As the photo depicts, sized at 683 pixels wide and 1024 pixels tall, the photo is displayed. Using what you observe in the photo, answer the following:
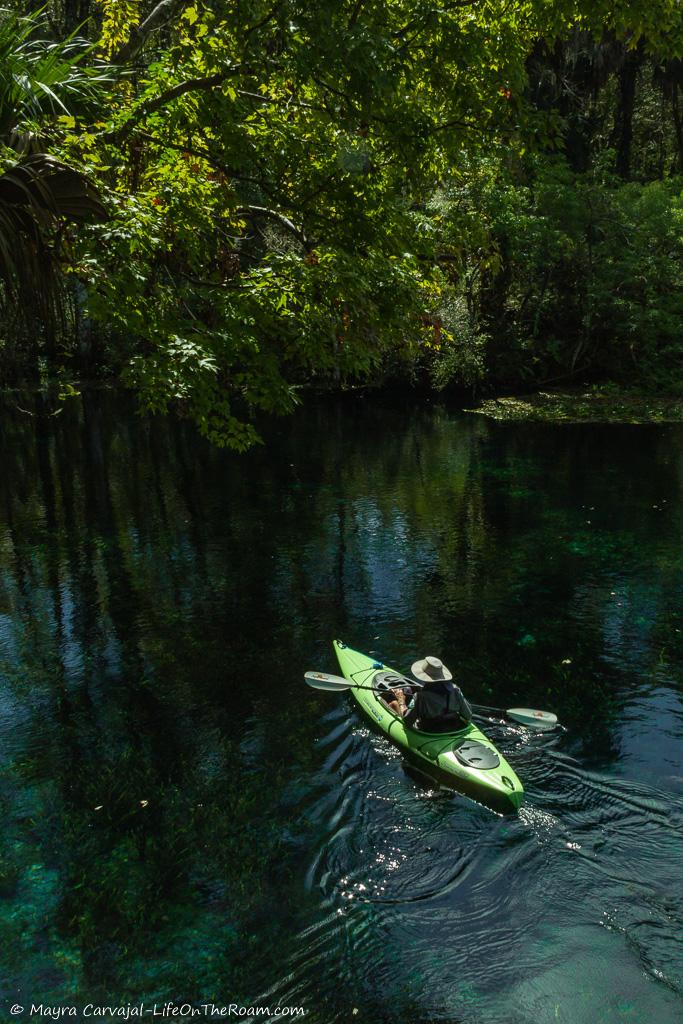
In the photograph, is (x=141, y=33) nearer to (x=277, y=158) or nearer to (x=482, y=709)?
(x=277, y=158)

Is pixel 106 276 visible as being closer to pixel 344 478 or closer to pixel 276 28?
pixel 276 28

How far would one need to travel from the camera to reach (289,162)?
33.7ft

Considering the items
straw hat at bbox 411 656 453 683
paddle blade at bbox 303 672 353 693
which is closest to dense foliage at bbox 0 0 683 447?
paddle blade at bbox 303 672 353 693

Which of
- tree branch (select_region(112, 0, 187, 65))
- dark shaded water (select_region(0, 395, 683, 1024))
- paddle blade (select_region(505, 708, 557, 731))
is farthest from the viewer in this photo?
tree branch (select_region(112, 0, 187, 65))

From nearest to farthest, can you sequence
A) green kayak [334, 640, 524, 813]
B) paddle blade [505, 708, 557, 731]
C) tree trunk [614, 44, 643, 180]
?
green kayak [334, 640, 524, 813] → paddle blade [505, 708, 557, 731] → tree trunk [614, 44, 643, 180]

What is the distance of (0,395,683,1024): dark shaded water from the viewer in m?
6.20

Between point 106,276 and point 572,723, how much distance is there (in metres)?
7.05

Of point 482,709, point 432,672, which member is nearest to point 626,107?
point 482,709

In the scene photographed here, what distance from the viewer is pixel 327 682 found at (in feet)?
32.6

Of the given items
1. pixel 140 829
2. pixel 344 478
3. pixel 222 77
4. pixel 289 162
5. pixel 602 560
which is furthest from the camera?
pixel 344 478

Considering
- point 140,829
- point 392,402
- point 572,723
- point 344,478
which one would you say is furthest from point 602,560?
point 392,402

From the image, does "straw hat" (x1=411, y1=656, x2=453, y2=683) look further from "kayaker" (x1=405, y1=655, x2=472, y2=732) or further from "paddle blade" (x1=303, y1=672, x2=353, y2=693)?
"paddle blade" (x1=303, y1=672, x2=353, y2=693)

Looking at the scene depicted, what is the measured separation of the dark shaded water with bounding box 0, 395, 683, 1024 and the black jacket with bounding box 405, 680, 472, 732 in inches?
25.1

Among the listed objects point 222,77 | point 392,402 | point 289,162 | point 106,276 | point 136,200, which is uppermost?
point 222,77
